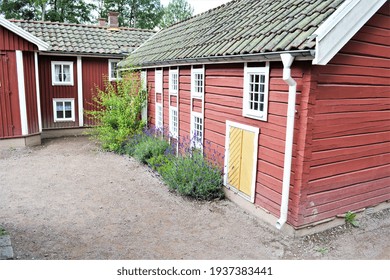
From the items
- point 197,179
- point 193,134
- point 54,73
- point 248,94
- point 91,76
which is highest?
point 54,73

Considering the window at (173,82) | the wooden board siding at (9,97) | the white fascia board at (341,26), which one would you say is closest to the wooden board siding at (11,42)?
the wooden board siding at (9,97)

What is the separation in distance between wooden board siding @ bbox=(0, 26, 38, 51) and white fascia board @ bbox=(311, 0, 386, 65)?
11947mm

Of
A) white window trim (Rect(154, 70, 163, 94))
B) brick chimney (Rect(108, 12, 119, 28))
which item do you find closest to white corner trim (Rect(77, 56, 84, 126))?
brick chimney (Rect(108, 12, 119, 28))

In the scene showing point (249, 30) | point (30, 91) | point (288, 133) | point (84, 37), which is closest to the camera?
point (288, 133)

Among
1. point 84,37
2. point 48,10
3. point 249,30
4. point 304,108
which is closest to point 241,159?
point 304,108

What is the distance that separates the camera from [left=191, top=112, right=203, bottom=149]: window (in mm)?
9797

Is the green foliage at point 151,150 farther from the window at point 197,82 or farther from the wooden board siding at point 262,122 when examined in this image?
the wooden board siding at point 262,122

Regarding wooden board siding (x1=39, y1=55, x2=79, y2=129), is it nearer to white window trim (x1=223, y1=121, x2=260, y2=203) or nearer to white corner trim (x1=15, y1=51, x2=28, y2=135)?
white corner trim (x1=15, y1=51, x2=28, y2=135)

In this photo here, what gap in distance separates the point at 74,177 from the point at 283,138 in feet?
22.7

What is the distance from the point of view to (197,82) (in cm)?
1005

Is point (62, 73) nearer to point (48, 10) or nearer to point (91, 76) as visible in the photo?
point (91, 76)

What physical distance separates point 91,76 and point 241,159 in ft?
38.8

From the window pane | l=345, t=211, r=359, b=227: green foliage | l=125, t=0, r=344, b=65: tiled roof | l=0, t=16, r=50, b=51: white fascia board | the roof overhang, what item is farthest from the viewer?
the window pane

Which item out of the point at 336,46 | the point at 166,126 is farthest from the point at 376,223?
the point at 166,126
